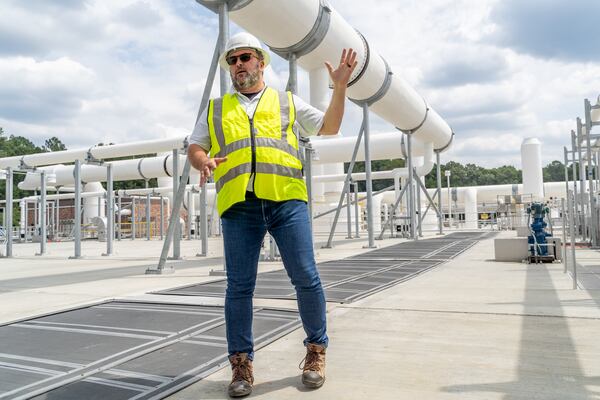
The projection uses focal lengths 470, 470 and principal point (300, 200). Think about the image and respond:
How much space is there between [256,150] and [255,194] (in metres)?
0.19

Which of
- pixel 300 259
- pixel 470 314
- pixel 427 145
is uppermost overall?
pixel 427 145

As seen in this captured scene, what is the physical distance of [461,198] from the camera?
1244 inches

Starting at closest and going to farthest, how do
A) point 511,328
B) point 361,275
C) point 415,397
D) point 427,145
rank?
1. point 415,397
2. point 511,328
3. point 361,275
4. point 427,145

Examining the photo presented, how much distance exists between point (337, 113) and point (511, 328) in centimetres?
187

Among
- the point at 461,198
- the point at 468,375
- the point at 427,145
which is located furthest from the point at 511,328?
the point at 461,198

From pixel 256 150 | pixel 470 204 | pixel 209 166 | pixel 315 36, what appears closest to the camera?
pixel 209 166

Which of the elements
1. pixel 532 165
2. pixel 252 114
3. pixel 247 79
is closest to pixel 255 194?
pixel 252 114

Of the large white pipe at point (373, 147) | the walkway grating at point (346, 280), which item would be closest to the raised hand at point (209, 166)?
the walkway grating at point (346, 280)

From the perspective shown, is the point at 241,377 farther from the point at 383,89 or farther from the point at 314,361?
the point at 383,89

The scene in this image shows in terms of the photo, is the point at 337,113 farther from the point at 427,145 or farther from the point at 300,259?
the point at 427,145

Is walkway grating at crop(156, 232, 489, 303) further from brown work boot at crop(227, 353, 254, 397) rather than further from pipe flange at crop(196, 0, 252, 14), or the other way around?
pipe flange at crop(196, 0, 252, 14)

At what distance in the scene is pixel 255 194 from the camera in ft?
6.75

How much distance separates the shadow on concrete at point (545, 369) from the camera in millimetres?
1892

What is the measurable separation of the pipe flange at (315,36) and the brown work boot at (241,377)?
20.9 ft
